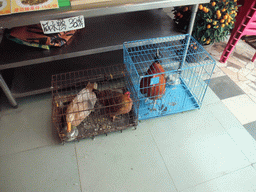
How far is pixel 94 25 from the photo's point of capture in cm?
187

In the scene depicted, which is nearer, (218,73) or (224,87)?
(224,87)

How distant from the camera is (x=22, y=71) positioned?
75.4 inches

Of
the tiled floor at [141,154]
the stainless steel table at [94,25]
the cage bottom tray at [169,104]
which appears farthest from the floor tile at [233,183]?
the stainless steel table at [94,25]

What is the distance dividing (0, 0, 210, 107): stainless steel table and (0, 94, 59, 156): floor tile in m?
0.11

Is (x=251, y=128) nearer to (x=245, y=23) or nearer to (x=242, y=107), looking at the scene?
(x=242, y=107)

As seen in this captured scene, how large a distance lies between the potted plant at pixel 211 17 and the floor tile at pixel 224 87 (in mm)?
449

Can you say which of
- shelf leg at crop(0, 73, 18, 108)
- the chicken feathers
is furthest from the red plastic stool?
shelf leg at crop(0, 73, 18, 108)

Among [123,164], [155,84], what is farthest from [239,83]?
[123,164]

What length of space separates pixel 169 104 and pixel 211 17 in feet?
3.04

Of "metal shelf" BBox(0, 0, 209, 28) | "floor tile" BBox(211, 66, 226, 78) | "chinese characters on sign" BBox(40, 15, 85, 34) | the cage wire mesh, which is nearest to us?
"metal shelf" BBox(0, 0, 209, 28)

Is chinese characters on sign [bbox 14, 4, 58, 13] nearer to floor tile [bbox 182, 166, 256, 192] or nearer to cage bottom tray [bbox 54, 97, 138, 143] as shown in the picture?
cage bottom tray [bbox 54, 97, 138, 143]

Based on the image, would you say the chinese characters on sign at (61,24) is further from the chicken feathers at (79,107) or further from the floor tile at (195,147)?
the floor tile at (195,147)

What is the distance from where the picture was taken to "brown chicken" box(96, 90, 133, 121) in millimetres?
1461

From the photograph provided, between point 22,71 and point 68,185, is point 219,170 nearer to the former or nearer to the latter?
point 68,185
